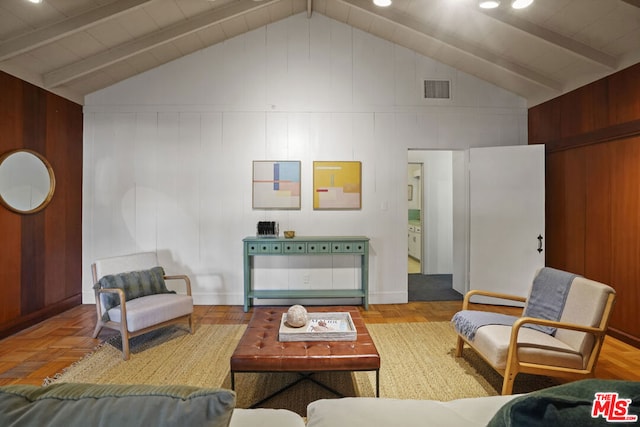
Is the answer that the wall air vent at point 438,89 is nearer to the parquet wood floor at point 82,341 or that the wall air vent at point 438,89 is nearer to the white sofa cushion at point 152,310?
the parquet wood floor at point 82,341

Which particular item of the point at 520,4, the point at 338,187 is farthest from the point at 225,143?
the point at 520,4

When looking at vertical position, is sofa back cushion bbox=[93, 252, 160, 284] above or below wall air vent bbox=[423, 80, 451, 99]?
below

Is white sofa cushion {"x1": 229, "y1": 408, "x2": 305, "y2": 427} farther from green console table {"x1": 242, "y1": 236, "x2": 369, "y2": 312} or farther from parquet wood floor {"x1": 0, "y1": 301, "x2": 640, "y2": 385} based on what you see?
green console table {"x1": 242, "y1": 236, "x2": 369, "y2": 312}

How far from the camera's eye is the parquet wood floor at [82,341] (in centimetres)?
262

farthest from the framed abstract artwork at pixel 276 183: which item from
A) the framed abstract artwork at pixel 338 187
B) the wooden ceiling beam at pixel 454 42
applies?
the wooden ceiling beam at pixel 454 42

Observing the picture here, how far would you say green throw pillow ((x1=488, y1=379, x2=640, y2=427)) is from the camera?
0.70 meters

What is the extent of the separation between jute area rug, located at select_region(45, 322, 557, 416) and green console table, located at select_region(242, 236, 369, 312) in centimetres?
80

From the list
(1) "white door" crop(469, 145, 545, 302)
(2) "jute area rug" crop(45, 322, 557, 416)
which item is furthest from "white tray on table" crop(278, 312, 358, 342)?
(1) "white door" crop(469, 145, 545, 302)

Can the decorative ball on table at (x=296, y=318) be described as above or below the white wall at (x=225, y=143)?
below

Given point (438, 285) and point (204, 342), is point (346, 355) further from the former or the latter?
point (438, 285)

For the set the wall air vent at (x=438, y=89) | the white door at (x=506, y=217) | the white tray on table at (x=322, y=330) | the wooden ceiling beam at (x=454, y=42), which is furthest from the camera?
the wall air vent at (x=438, y=89)

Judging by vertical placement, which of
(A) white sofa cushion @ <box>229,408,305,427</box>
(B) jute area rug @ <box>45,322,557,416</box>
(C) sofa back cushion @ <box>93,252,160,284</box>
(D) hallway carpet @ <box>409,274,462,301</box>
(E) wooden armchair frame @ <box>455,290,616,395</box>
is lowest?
(B) jute area rug @ <box>45,322,557,416</box>

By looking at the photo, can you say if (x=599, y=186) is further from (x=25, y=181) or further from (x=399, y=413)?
(x=25, y=181)

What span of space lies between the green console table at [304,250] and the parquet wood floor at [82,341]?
12.1 inches
